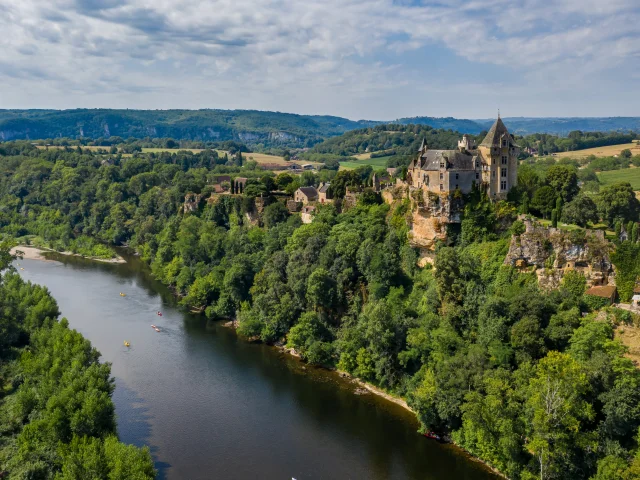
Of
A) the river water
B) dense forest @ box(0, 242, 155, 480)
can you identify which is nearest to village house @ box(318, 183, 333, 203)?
the river water

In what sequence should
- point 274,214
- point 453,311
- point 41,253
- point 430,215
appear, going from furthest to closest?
point 41,253 → point 274,214 → point 430,215 → point 453,311

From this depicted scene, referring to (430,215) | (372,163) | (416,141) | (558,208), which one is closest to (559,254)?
(558,208)

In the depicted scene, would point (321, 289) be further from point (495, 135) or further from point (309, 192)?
point (309, 192)

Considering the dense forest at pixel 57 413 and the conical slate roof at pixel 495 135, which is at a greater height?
the conical slate roof at pixel 495 135

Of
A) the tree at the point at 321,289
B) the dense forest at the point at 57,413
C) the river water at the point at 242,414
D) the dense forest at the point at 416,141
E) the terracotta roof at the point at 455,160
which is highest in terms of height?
the dense forest at the point at 416,141

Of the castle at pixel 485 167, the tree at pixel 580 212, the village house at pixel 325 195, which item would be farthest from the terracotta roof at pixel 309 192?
the tree at pixel 580 212

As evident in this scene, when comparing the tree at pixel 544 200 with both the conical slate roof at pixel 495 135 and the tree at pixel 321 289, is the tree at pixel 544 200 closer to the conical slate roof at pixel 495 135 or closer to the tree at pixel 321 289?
the conical slate roof at pixel 495 135
